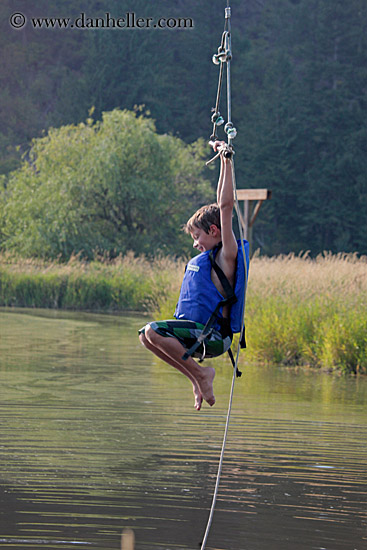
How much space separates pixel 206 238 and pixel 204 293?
0.33 metres

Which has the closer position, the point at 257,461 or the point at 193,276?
the point at 193,276

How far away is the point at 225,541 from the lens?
5.92 metres

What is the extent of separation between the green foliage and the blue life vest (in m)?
28.9

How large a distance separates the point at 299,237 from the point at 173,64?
13.4m

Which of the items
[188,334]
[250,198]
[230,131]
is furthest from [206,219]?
[250,198]

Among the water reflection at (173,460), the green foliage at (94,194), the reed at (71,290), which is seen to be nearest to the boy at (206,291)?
the water reflection at (173,460)

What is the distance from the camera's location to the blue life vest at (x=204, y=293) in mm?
5516

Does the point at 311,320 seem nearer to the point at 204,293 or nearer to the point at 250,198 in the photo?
the point at 250,198

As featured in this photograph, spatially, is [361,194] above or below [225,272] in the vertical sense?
below

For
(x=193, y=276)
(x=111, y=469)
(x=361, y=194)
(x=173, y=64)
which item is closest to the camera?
(x=193, y=276)

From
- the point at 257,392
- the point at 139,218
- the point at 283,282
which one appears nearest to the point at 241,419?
the point at 257,392

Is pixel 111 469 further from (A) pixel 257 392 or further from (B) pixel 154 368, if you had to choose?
(B) pixel 154 368

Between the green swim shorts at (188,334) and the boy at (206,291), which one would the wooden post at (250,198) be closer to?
the boy at (206,291)

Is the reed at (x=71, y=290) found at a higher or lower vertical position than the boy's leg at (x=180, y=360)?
lower
